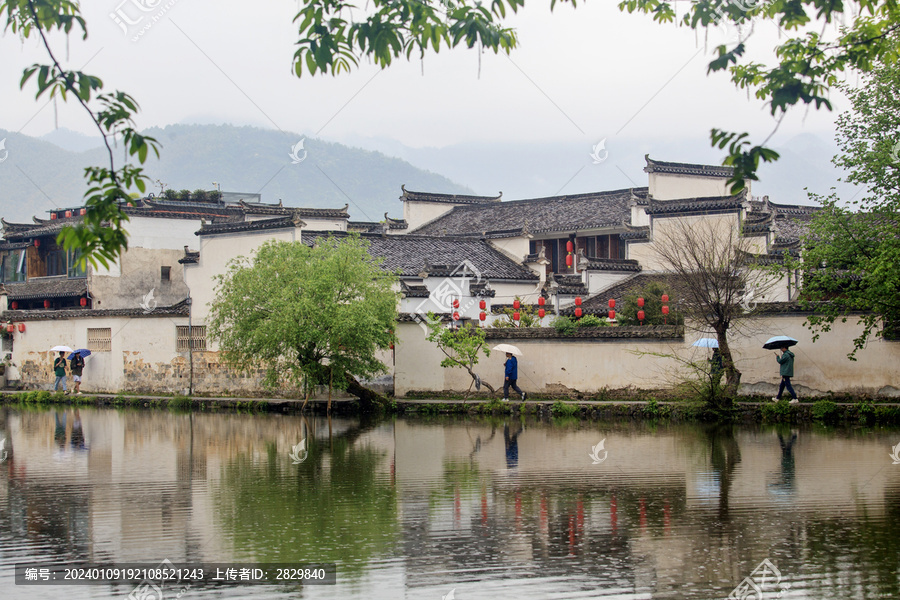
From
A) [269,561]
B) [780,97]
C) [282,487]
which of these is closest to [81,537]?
[269,561]

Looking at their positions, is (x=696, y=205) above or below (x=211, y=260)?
above

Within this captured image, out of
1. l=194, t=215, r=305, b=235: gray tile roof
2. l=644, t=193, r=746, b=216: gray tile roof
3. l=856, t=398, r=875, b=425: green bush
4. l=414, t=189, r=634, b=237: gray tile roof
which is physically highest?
l=414, t=189, r=634, b=237: gray tile roof

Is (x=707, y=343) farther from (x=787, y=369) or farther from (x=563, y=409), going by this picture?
(x=563, y=409)

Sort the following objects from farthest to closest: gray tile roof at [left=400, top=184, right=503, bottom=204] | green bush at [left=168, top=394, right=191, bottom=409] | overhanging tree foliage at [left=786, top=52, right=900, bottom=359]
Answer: gray tile roof at [left=400, top=184, right=503, bottom=204] → green bush at [left=168, top=394, right=191, bottom=409] → overhanging tree foliage at [left=786, top=52, right=900, bottom=359]

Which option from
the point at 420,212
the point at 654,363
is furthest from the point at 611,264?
the point at 420,212

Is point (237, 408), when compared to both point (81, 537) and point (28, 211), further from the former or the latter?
point (28, 211)

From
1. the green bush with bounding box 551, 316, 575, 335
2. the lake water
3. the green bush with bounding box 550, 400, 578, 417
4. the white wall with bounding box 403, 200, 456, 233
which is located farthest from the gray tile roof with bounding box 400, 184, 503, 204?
the lake water

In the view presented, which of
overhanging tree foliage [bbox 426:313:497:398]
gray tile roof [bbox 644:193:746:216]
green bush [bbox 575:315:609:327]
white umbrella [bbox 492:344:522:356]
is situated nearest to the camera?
white umbrella [bbox 492:344:522:356]

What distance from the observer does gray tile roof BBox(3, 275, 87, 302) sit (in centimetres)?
3819

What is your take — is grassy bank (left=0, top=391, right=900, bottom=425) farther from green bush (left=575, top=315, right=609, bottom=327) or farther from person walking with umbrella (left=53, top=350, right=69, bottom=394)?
green bush (left=575, top=315, right=609, bottom=327)

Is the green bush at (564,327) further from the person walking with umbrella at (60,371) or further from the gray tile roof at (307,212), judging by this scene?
the gray tile roof at (307,212)

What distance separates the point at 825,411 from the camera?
19688 millimetres

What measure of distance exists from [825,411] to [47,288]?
3208 cm

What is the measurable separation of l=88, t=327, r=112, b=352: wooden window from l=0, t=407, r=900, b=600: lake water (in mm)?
14654
